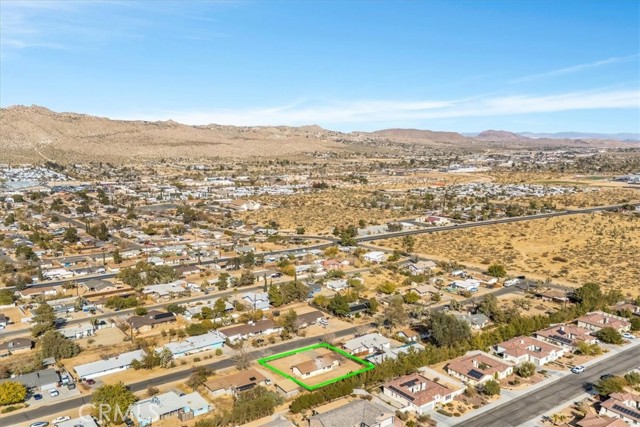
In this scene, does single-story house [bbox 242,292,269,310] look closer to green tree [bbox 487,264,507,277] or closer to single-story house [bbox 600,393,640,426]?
green tree [bbox 487,264,507,277]

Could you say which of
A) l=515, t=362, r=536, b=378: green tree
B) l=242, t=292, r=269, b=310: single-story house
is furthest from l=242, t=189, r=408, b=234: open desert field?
l=515, t=362, r=536, b=378: green tree

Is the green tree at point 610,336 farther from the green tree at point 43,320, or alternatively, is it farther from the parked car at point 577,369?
the green tree at point 43,320

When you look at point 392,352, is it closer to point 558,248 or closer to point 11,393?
point 11,393

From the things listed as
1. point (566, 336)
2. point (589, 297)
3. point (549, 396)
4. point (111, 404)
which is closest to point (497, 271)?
point (589, 297)

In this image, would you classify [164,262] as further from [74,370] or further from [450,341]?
[450,341]

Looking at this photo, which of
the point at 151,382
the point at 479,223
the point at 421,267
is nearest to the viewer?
the point at 151,382

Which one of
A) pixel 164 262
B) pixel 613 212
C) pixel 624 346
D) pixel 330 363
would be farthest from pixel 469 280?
pixel 613 212
